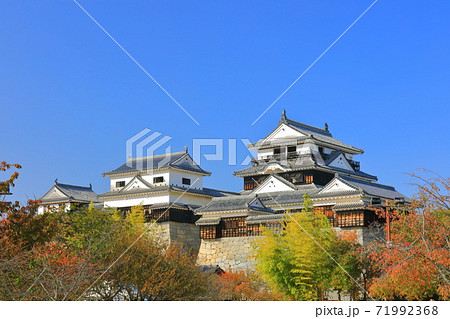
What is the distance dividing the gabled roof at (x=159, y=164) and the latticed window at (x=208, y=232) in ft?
18.3

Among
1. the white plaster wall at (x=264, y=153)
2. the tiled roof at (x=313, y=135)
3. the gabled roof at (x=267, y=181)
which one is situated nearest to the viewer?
the gabled roof at (x=267, y=181)

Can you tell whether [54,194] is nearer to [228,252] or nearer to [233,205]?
[233,205]

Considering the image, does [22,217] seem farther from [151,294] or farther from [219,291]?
[219,291]

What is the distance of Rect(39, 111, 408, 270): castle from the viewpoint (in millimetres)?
31312

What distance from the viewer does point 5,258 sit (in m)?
17.2

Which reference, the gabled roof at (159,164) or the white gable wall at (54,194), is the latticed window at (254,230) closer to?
the gabled roof at (159,164)

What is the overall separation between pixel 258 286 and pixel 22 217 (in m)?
10.8

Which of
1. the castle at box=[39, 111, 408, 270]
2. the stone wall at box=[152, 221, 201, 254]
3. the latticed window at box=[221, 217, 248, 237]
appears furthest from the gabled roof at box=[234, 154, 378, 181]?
the latticed window at box=[221, 217, 248, 237]

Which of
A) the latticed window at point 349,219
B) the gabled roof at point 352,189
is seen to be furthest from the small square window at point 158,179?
the latticed window at point 349,219

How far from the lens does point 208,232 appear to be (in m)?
33.1

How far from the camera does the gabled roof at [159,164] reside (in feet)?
125

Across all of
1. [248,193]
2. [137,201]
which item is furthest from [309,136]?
[137,201]

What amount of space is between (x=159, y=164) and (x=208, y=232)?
693 centimetres

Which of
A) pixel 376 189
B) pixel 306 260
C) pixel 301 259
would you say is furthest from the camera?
pixel 376 189
